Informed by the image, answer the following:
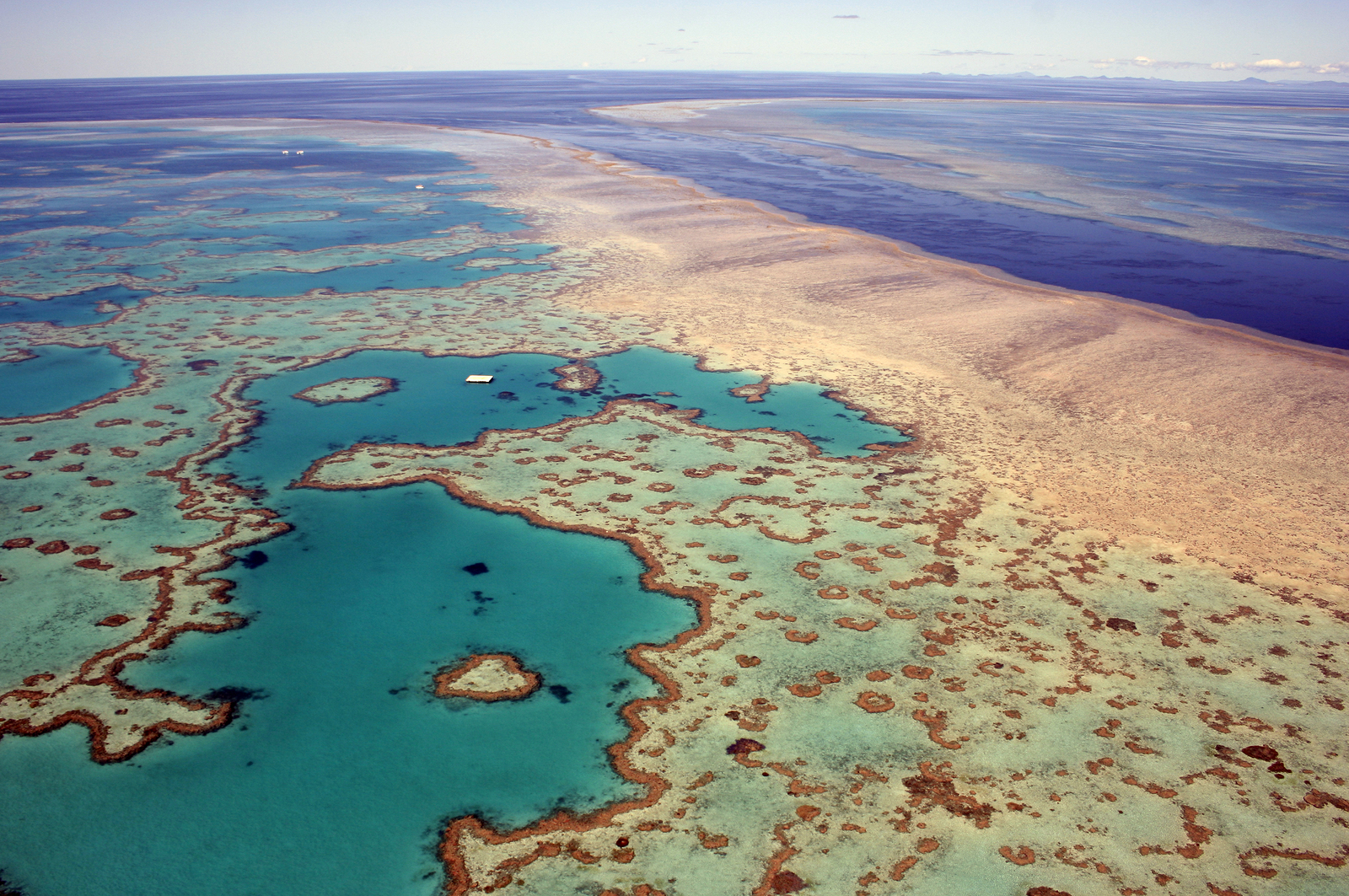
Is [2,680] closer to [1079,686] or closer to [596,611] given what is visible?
[596,611]

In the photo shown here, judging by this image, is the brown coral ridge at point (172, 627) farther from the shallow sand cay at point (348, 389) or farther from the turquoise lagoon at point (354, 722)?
the shallow sand cay at point (348, 389)

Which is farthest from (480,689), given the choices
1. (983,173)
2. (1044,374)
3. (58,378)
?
(983,173)

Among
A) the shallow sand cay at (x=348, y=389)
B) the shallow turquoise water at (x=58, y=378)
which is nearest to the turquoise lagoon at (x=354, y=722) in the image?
the shallow sand cay at (x=348, y=389)

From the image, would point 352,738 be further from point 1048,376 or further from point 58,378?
point 1048,376

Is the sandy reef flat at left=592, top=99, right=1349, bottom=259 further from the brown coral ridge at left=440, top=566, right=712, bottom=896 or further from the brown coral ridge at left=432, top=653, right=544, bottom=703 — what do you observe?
the brown coral ridge at left=432, top=653, right=544, bottom=703

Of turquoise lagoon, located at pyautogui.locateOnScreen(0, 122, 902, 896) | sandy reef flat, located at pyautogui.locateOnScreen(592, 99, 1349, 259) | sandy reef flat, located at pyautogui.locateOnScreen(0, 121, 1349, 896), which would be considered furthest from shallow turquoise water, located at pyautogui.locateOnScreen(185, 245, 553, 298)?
sandy reef flat, located at pyautogui.locateOnScreen(592, 99, 1349, 259)
